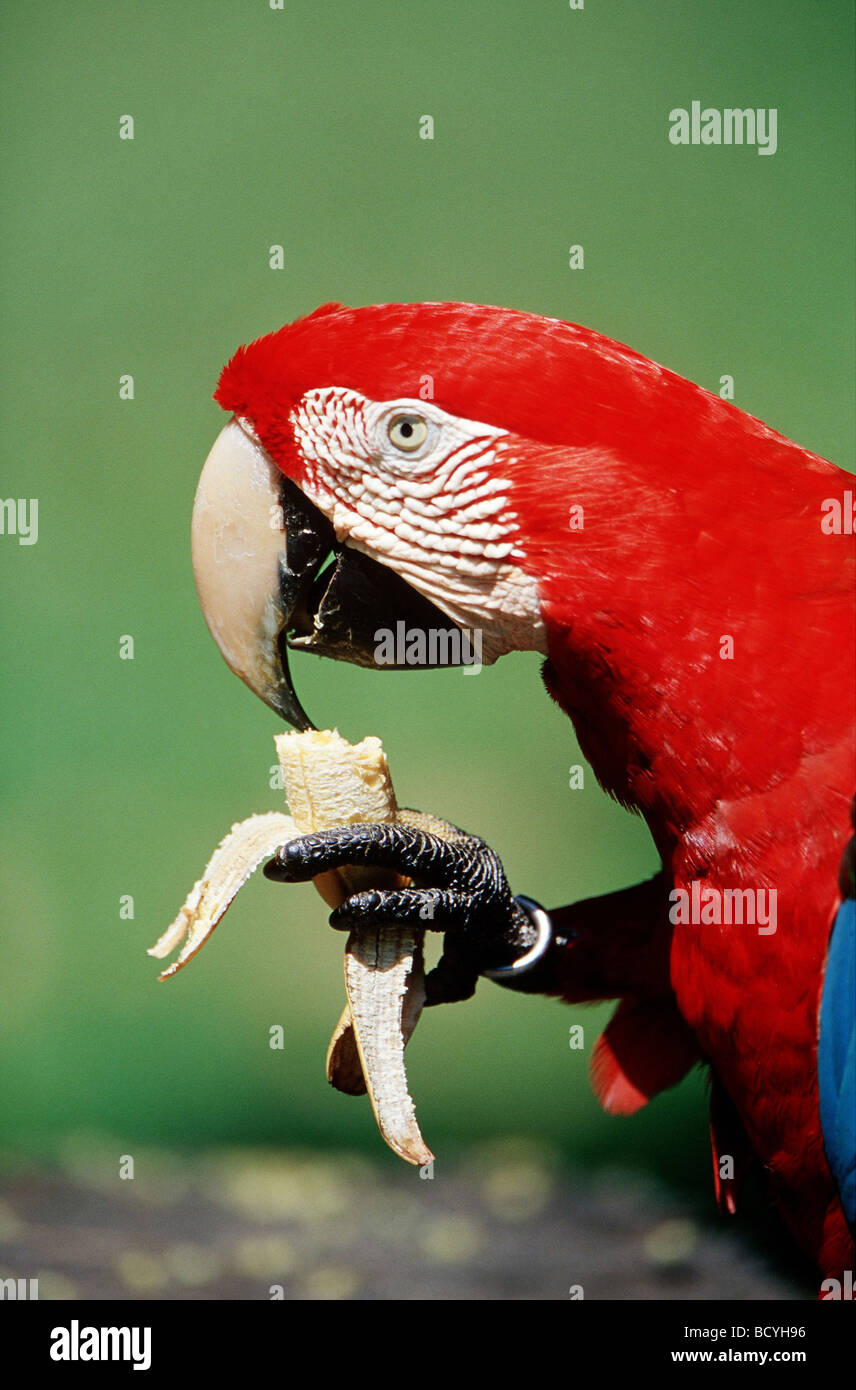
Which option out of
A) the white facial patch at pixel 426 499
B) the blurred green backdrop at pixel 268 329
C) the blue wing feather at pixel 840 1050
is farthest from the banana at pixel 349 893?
the blurred green backdrop at pixel 268 329

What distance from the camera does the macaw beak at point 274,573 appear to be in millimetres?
821

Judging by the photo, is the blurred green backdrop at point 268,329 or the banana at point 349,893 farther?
the blurred green backdrop at point 268,329

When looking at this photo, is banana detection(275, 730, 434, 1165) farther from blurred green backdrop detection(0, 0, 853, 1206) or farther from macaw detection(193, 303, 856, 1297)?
blurred green backdrop detection(0, 0, 853, 1206)

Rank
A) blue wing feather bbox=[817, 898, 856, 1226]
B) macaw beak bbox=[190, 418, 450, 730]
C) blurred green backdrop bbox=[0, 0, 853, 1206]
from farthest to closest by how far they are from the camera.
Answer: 1. blurred green backdrop bbox=[0, 0, 853, 1206]
2. macaw beak bbox=[190, 418, 450, 730]
3. blue wing feather bbox=[817, 898, 856, 1226]

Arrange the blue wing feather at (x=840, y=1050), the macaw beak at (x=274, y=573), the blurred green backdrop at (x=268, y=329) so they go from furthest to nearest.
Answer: the blurred green backdrop at (x=268, y=329), the macaw beak at (x=274, y=573), the blue wing feather at (x=840, y=1050)

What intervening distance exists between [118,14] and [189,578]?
0.73 m

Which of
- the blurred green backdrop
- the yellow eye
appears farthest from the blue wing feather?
the blurred green backdrop

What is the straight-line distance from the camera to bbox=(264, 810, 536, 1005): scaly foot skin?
81 centimetres

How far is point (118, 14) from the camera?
145cm

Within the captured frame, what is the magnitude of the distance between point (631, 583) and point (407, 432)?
0.18 m

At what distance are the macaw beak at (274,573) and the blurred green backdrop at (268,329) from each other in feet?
2.32

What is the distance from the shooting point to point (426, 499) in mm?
754

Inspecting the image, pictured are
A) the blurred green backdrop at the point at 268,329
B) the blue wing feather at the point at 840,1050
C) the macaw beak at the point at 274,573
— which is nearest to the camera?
the blue wing feather at the point at 840,1050

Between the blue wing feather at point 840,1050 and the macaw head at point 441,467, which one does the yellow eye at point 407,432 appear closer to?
the macaw head at point 441,467
